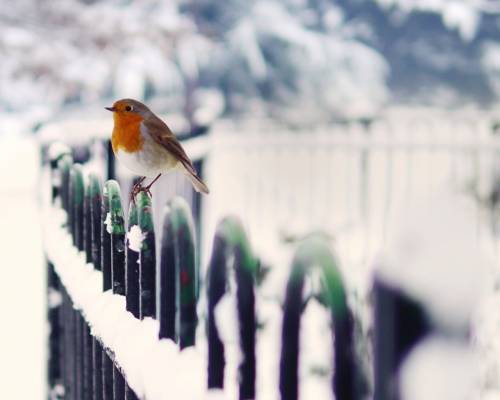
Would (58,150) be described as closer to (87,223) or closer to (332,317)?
(87,223)

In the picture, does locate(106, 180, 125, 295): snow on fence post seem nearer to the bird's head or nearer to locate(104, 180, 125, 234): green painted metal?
locate(104, 180, 125, 234): green painted metal

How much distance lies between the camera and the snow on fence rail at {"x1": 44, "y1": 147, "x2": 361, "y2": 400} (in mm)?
940

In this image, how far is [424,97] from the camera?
2345 centimetres

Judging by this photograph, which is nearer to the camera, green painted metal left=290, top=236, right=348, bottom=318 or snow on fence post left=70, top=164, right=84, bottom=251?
green painted metal left=290, top=236, right=348, bottom=318

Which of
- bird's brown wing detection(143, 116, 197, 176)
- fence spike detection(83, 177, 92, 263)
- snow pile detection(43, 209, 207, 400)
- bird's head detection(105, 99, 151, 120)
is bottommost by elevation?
snow pile detection(43, 209, 207, 400)

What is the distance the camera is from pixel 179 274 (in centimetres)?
125

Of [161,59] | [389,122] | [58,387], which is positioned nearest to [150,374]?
[58,387]

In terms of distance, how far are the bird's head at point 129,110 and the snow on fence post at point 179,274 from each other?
0.94m

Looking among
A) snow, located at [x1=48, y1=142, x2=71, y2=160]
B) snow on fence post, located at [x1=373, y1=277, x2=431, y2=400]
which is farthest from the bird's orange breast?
snow on fence post, located at [x1=373, y1=277, x2=431, y2=400]

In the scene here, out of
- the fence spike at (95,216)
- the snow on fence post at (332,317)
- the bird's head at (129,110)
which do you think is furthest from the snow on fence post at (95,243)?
the snow on fence post at (332,317)

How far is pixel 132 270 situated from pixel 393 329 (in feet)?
3.20

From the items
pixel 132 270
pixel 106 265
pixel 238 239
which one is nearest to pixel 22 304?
pixel 106 265

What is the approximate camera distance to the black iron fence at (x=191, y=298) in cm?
68

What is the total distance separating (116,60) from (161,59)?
3.13 feet
